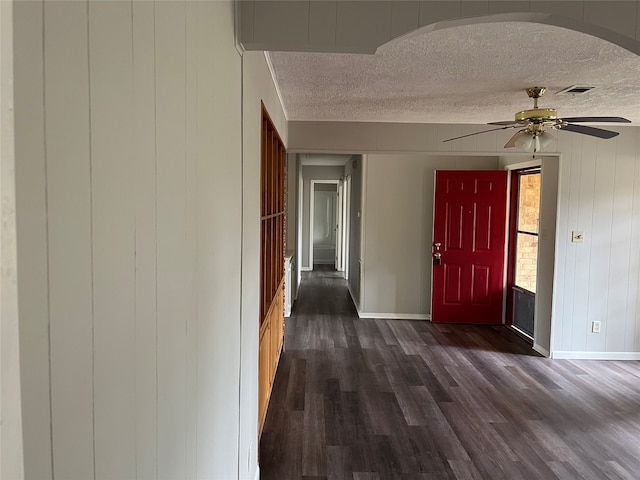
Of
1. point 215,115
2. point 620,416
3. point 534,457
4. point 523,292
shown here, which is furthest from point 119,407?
point 523,292

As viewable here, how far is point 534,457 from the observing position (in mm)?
2736

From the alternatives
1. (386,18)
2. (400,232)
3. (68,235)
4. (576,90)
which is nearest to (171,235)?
(68,235)

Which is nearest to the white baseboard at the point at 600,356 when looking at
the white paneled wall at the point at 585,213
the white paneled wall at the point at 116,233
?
the white paneled wall at the point at 585,213

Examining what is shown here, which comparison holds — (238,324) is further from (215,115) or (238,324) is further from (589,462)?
(589,462)

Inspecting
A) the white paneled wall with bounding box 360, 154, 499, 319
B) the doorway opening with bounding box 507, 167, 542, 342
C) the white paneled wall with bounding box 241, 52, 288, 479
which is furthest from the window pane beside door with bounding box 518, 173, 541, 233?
the white paneled wall with bounding box 241, 52, 288, 479

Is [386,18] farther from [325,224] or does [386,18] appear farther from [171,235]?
[325,224]

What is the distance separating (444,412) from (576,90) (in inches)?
98.7

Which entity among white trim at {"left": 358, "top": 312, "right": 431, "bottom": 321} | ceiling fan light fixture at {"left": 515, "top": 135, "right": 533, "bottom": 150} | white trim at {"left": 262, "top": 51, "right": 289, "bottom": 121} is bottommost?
white trim at {"left": 358, "top": 312, "right": 431, "bottom": 321}

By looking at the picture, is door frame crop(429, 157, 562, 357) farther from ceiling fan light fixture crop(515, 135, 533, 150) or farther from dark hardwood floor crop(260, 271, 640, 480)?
ceiling fan light fixture crop(515, 135, 533, 150)

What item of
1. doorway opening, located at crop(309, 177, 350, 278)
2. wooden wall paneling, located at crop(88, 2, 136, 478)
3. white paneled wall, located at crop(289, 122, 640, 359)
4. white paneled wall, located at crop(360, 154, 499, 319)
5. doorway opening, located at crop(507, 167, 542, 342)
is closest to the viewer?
wooden wall paneling, located at crop(88, 2, 136, 478)

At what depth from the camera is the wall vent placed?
10.1 feet

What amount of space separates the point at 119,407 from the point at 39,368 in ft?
0.82

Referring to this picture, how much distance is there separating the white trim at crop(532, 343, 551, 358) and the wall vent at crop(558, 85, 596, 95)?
2685 mm

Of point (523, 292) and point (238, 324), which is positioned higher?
point (238, 324)
